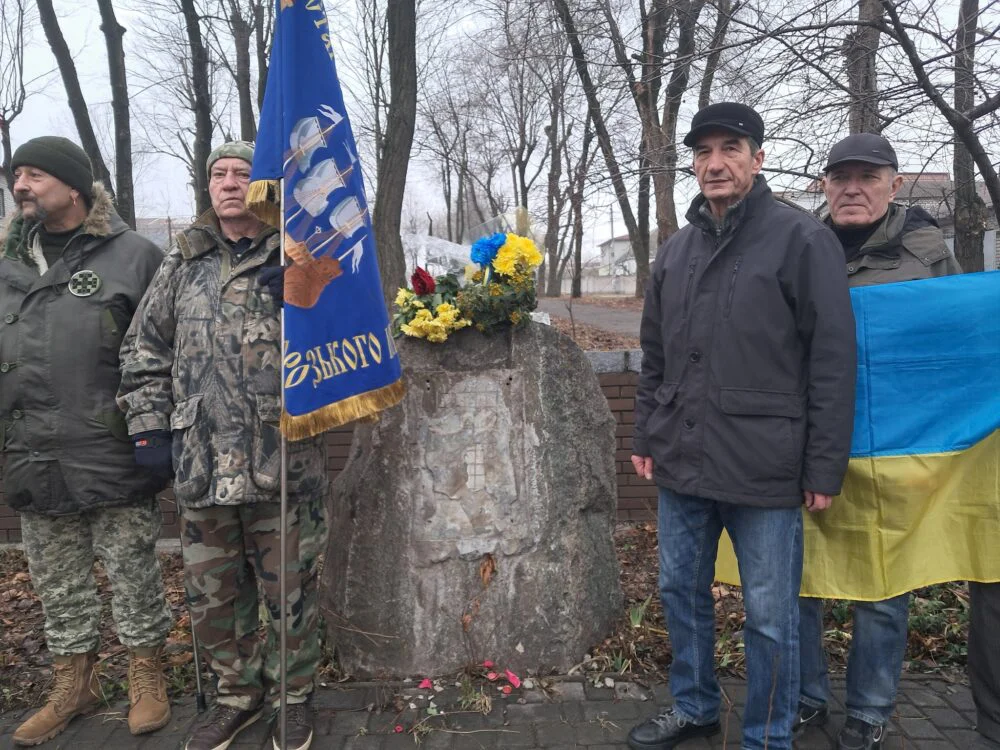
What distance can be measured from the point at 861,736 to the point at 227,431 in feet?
8.41

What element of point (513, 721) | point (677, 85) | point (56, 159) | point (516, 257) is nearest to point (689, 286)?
point (516, 257)

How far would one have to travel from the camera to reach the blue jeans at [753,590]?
2.44 metres

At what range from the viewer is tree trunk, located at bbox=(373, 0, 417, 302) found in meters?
8.70

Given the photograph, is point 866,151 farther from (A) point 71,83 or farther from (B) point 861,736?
(A) point 71,83

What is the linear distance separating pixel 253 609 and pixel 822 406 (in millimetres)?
2330

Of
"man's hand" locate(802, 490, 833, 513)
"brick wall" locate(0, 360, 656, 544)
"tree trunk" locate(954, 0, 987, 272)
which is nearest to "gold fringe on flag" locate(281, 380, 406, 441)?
"man's hand" locate(802, 490, 833, 513)

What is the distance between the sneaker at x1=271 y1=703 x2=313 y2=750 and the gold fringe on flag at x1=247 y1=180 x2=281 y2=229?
1.86 m

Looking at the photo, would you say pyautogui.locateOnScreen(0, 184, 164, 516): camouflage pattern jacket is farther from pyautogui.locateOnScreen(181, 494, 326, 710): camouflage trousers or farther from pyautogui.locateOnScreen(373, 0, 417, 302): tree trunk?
pyautogui.locateOnScreen(373, 0, 417, 302): tree trunk

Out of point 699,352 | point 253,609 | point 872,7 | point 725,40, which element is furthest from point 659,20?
point 253,609

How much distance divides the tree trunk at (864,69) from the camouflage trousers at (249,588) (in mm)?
3834

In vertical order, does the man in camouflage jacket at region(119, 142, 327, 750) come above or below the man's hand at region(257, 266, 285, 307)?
below

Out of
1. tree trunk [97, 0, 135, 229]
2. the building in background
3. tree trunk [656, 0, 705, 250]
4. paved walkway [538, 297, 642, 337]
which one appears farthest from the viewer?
the building in background

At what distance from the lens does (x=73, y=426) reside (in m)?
2.88

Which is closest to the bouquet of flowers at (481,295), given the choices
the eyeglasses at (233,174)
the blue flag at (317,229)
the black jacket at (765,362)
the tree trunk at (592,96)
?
the blue flag at (317,229)
